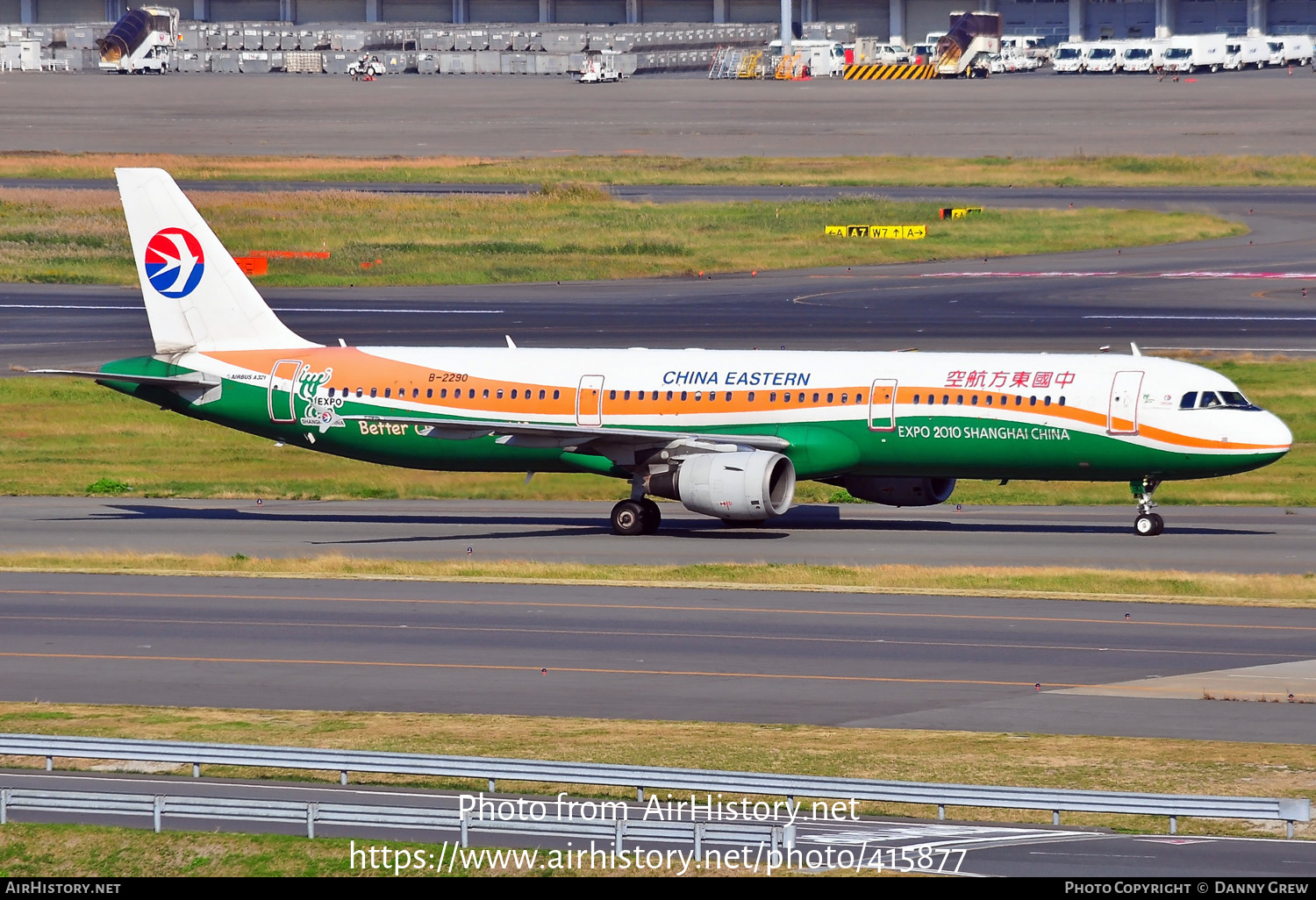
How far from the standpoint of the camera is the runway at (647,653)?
92.8ft

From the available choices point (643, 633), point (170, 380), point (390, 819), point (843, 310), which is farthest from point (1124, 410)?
point (843, 310)

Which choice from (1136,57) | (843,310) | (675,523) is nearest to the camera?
(675,523)

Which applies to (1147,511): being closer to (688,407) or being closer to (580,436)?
(688,407)

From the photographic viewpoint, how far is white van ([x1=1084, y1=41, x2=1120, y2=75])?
181 metres

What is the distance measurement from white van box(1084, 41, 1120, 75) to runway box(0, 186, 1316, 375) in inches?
3356

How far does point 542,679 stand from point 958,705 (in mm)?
6921

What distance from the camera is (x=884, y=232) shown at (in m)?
100

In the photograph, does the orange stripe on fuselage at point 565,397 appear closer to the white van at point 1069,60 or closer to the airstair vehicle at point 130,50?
the white van at point 1069,60

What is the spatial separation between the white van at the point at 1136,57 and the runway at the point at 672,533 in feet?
460

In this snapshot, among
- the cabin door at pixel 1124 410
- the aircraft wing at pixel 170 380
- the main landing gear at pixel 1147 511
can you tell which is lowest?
the main landing gear at pixel 1147 511

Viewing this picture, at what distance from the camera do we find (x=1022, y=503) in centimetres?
5191

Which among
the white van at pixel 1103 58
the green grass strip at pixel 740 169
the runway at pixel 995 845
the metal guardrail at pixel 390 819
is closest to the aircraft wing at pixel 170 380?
the runway at pixel 995 845

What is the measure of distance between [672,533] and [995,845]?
28412 millimetres

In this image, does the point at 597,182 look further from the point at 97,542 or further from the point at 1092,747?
the point at 1092,747
